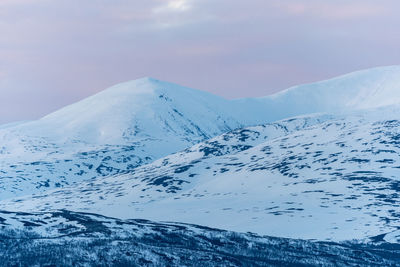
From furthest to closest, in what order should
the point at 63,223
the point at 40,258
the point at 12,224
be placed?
the point at 63,223 → the point at 12,224 → the point at 40,258

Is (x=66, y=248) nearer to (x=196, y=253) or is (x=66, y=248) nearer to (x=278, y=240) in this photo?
(x=196, y=253)

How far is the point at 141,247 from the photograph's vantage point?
147375 mm

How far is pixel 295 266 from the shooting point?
151500 mm

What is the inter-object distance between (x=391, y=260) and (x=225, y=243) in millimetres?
41194

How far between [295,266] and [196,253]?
20.0 m

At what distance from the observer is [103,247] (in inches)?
5664

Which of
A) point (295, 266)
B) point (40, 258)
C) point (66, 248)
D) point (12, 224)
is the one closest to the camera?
point (40, 258)

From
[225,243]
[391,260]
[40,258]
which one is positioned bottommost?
[391,260]

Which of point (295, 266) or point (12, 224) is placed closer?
point (295, 266)

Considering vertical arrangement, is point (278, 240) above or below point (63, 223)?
below

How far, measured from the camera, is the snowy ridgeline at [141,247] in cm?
13707

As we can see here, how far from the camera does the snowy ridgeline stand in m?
137

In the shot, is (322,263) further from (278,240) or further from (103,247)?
(103,247)

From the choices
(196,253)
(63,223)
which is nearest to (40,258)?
(196,253)
